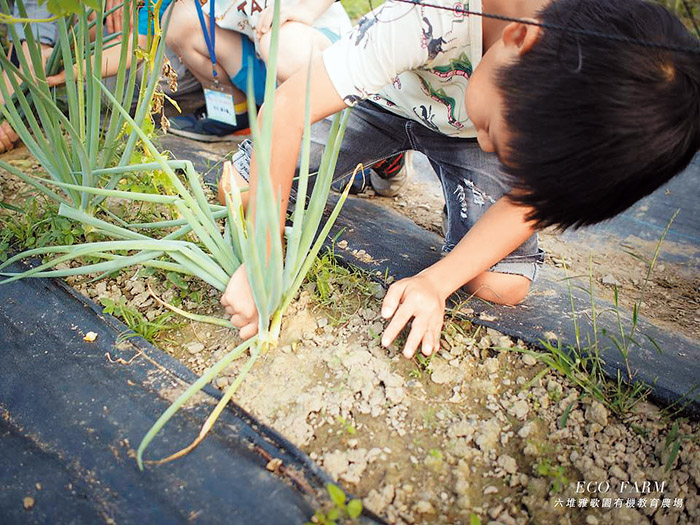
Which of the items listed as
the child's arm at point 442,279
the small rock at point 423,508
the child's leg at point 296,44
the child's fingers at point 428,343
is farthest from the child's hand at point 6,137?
the small rock at point 423,508

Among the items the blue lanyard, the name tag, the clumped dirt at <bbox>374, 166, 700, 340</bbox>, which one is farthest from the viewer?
the name tag

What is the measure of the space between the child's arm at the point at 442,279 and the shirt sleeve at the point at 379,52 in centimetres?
36

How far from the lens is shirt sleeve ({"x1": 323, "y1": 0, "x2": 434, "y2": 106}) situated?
1.13 metres

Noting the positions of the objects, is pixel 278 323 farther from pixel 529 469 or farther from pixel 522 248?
pixel 522 248

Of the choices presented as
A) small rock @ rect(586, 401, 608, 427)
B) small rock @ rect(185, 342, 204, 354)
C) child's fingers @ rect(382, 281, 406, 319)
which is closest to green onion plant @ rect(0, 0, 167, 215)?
small rock @ rect(185, 342, 204, 354)

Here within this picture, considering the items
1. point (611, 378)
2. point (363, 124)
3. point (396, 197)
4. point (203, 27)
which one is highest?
point (203, 27)

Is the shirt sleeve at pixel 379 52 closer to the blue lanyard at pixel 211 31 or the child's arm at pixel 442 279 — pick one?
the child's arm at pixel 442 279

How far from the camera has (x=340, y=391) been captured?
108cm

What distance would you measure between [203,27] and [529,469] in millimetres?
1562

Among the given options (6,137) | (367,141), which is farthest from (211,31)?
(6,137)

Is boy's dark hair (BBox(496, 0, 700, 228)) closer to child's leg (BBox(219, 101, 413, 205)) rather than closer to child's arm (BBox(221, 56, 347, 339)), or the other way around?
child's arm (BBox(221, 56, 347, 339))

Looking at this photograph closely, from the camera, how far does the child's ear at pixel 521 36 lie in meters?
0.88

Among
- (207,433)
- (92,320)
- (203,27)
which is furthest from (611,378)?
(203,27)

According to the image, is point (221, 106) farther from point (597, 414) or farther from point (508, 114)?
point (597, 414)
